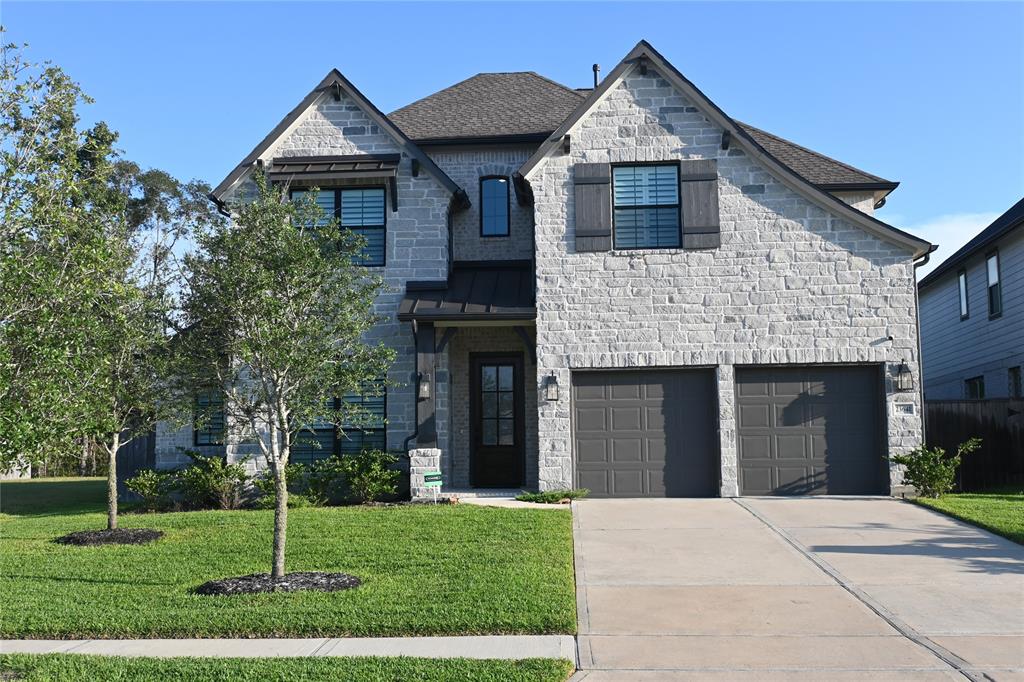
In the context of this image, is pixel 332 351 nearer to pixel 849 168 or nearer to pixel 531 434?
pixel 531 434

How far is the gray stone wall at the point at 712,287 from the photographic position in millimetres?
15852

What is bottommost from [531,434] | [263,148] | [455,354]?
[531,434]

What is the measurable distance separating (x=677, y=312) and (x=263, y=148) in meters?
8.45

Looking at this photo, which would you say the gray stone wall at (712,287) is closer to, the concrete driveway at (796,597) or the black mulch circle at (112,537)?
the concrete driveway at (796,597)

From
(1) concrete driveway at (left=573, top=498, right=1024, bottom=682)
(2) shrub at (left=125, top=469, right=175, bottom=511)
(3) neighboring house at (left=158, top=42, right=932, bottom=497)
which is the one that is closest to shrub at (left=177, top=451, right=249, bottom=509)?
(2) shrub at (left=125, top=469, right=175, bottom=511)

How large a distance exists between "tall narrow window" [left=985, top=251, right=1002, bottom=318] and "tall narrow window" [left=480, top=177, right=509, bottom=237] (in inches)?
467

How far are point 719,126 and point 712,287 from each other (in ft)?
9.47

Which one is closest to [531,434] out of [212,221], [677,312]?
[677,312]

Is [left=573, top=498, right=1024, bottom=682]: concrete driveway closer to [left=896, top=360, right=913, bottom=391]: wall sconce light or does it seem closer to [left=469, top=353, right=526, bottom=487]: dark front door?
[left=896, top=360, right=913, bottom=391]: wall sconce light

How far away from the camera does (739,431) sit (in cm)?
1591

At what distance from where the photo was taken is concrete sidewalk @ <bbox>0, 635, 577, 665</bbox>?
696cm

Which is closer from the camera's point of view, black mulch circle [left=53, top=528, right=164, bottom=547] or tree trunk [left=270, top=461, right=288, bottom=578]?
tree trunk [left=270, top=461, right=288, bottom=578]

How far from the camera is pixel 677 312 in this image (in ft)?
52.9

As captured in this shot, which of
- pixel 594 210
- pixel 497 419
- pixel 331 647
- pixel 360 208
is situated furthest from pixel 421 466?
pixel 331 647
